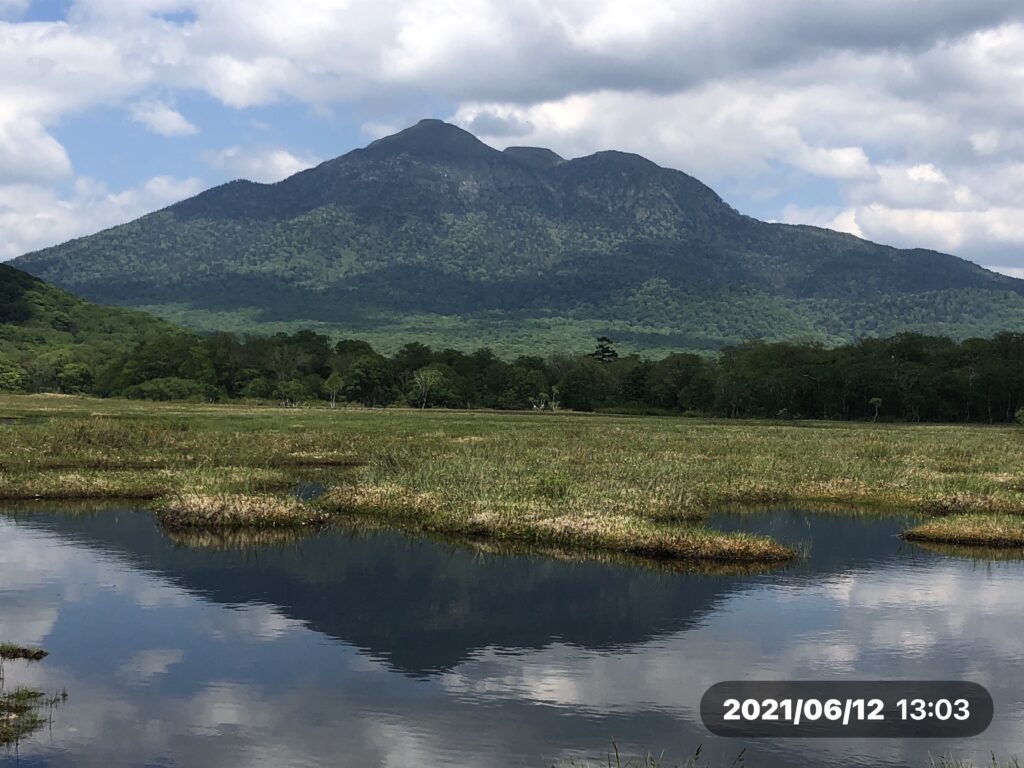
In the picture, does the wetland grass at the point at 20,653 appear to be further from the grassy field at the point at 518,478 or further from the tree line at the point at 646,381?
the tree line at the point at 646,381

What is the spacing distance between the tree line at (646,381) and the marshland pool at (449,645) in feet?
402

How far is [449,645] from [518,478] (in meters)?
23.6

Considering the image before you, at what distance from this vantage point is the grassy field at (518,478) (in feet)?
127

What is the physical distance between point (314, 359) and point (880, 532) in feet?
554

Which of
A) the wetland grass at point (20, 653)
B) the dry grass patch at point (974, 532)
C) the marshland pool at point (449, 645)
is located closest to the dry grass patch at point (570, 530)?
the marshland pool at point (449, 645)

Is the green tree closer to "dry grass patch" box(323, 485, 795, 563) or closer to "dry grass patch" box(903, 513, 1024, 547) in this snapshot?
"dry grass patch" box(323, 485, 795, 563)

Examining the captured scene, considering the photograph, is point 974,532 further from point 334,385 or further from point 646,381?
point 646,381

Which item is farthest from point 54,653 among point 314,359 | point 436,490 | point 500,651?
point 314,359

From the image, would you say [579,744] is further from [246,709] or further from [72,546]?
[72,546]

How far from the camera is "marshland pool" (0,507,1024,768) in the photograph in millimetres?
18422

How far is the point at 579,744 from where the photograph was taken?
1839 centimetres
